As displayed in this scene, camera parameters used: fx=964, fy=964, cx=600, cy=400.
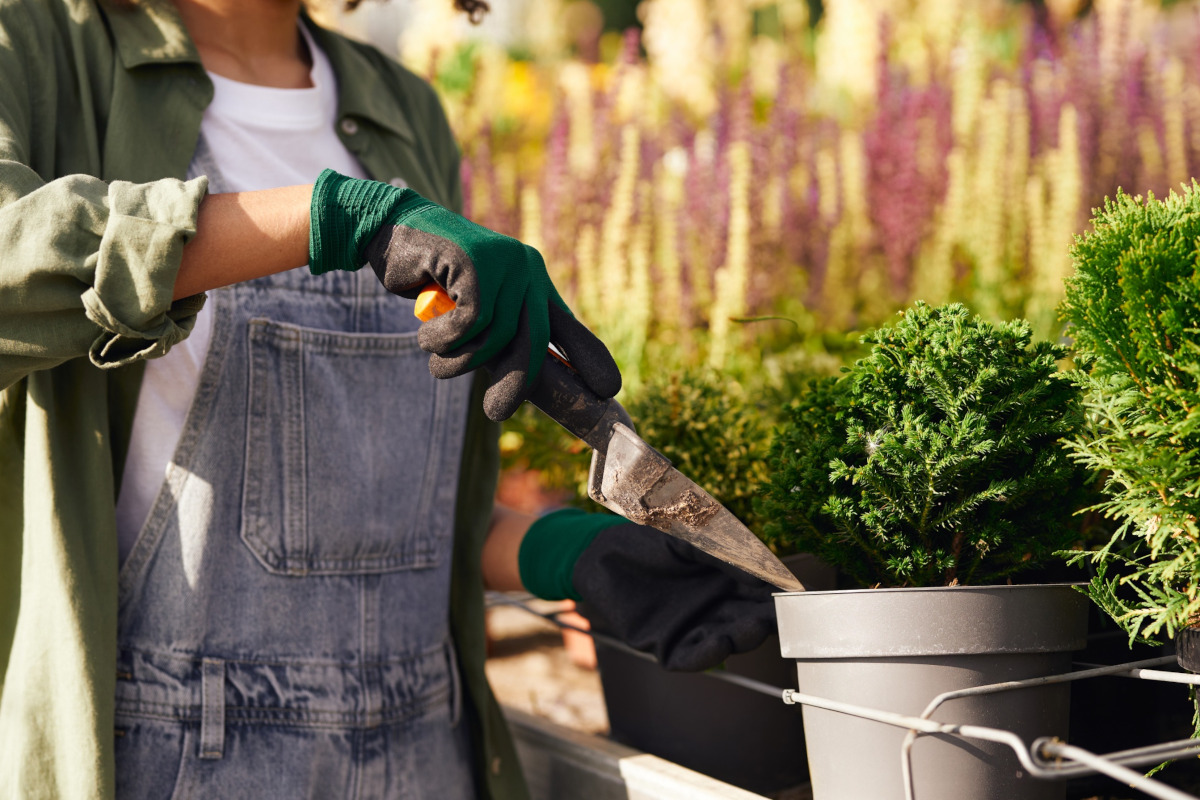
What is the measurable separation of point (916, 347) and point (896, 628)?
8.1 inches

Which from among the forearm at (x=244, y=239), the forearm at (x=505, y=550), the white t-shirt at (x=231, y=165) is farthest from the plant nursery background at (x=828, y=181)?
the forearm at (x=244, y=239)

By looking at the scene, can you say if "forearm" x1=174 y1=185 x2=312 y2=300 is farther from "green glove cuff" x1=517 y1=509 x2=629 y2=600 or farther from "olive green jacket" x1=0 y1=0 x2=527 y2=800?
"green glove cuff" x1=517 y1=509 x2=629 y2=600

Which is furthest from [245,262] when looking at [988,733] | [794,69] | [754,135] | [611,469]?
[794,69]

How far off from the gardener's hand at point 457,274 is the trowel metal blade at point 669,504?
57 millimetres

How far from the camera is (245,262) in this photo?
0.75 m

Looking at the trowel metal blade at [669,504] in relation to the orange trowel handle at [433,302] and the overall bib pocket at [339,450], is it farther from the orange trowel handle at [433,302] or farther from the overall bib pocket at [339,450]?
the overall bib pocket at [339,450]

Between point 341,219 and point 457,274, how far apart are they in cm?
11

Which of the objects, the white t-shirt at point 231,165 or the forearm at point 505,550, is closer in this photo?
the white t-shirt at point 231,165

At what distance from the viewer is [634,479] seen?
77cm

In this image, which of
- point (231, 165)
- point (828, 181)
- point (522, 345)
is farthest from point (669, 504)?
point (828, 181)

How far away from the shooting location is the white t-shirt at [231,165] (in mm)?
944

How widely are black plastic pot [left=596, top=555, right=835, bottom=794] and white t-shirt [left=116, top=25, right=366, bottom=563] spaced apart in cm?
56

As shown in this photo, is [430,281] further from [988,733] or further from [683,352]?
[683,352]

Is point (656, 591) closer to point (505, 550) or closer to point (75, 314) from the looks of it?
point (505, 550)
